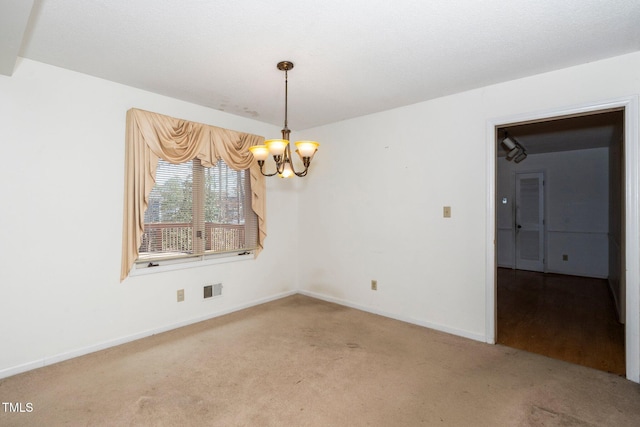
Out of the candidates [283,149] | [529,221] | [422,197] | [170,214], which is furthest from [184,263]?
[529,221]

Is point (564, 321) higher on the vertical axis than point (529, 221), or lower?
lower

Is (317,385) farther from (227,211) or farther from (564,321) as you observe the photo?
(564,321)

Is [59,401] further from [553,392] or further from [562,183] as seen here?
[562,183]

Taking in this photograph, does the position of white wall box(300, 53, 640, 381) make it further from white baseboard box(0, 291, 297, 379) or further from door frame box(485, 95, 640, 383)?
white baseboard box(0, 291, 297, 379)

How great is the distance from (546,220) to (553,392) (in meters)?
5.34

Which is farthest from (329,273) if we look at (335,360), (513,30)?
(513,30)

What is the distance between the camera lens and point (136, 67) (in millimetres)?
2703

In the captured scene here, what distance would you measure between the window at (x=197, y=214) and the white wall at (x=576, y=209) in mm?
5033

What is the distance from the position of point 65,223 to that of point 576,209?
8.03 m

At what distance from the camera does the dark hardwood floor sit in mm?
2854

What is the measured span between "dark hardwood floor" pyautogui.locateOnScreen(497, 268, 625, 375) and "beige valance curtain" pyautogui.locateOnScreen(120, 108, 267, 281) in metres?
3.72

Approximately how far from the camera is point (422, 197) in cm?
355

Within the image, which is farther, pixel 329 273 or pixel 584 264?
pixel 584 264

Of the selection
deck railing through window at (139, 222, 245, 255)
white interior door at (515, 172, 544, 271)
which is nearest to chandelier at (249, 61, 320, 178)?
deck railing through window at (139, 222, 245, 255)
